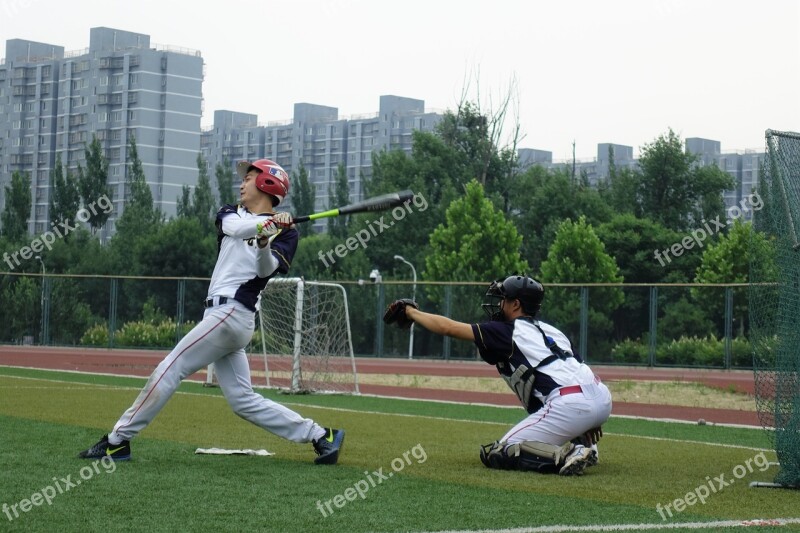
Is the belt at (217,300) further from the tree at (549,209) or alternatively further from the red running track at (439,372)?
the tree at (549,209)

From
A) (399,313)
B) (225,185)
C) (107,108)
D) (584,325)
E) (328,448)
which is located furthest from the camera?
(107,108)

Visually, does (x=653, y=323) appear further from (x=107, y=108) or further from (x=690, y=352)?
(x=107, y=108)

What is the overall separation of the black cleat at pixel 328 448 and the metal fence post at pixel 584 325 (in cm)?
2017

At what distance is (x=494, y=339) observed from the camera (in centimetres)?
812

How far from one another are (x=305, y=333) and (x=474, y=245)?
31557 mm

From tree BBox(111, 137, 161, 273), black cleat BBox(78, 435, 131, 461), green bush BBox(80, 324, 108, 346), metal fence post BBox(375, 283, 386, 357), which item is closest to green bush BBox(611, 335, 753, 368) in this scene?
metal fence post BBox(375, 283, 386, 357)

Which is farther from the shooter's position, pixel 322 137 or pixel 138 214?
pixel 322 137

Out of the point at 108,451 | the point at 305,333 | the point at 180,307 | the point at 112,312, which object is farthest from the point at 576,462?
the point at 112,312

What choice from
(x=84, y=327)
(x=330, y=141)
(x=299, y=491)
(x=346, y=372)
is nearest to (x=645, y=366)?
(x=346, y=372)

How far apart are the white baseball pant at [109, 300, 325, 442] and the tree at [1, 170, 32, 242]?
64394mm

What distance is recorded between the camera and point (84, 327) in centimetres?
3388

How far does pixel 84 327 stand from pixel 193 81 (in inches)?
3622

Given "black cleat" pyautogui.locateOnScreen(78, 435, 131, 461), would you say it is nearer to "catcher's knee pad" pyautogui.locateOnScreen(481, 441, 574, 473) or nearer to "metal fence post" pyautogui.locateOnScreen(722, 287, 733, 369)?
"catcher's knee pad" pyautogui.locateOnScreen(481, 441, 574, 473)

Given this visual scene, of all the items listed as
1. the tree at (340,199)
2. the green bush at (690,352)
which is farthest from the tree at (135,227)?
the green bush at (690,352)
